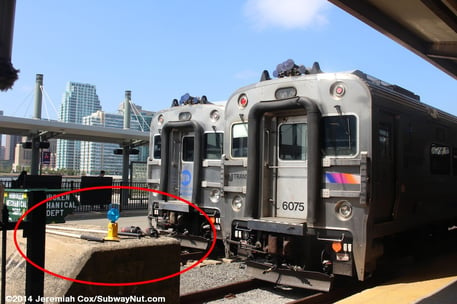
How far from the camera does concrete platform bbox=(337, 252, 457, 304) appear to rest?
5.31 meters

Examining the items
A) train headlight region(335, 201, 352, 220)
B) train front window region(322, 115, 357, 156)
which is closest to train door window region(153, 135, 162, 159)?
train front window region(322, 115, 357, 156)

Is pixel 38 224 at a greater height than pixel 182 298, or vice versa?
pixel 38 224

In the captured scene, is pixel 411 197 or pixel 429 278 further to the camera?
pixel 411 197

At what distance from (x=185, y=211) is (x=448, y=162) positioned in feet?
18.5

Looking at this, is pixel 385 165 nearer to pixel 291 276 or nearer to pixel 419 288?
pixel 419 288

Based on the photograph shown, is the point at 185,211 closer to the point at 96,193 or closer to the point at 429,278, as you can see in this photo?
the point at 429,278

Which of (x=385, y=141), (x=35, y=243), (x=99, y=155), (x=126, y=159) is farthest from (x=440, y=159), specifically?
(x=99, y=155)

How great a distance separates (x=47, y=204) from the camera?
11.5 feet

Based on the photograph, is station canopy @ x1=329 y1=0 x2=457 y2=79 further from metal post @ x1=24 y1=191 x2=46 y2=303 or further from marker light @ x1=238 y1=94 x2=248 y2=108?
metal post @ x1=24 y1=191 x2=46 y2=303

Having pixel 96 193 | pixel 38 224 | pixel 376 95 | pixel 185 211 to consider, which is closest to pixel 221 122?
pixel 185 211

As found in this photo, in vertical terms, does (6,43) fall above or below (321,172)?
above

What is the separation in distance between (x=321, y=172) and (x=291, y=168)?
0.78 meters

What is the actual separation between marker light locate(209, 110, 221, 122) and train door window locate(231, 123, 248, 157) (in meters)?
1.84

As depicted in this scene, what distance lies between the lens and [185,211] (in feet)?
31.2
